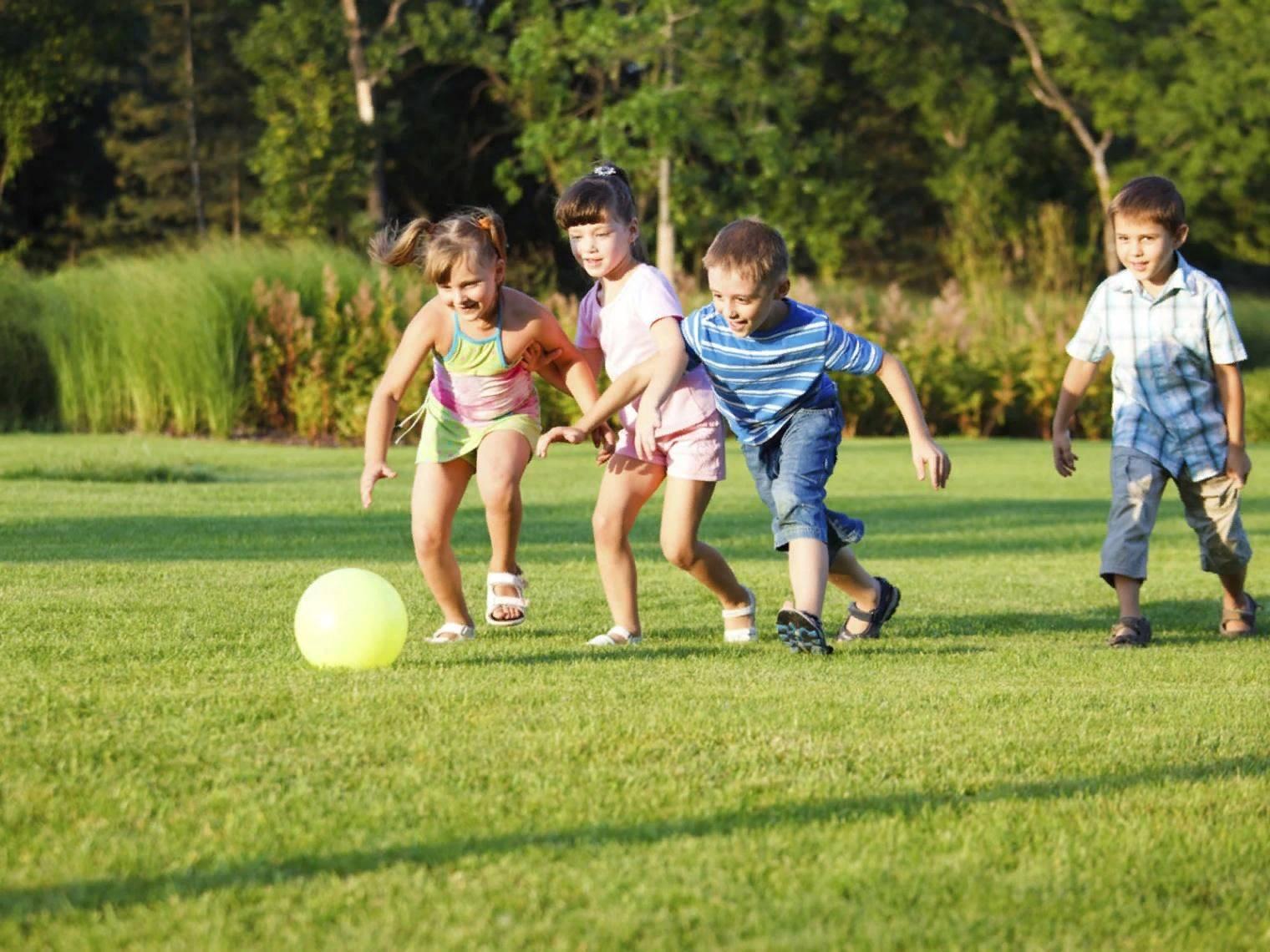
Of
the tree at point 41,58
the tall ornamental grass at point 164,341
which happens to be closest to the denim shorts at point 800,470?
the tall ornamental grass at point 164,341

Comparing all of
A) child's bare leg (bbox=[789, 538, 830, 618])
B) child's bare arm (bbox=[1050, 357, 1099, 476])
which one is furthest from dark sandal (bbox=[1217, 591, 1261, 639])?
child's bare leg (bbox=[789, 538, 830, 618])

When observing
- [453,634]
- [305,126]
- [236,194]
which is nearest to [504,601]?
[453,634]

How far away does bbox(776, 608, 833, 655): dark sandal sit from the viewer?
6.10 metres

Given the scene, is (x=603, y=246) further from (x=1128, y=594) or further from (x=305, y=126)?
(x=305, y=126)

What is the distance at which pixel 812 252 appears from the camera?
38312mm

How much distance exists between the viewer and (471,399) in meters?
6.47

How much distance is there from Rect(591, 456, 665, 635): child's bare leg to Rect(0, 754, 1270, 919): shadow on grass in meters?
2.53

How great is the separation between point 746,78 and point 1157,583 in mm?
28090

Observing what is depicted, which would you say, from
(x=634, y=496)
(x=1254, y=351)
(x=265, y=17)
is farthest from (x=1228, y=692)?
(x=265, y=17)

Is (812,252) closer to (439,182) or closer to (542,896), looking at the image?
(439,182)

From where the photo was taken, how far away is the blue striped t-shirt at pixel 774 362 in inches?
248

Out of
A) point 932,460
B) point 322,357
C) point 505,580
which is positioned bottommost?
point 505,580

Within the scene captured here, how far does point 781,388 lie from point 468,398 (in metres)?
1.11

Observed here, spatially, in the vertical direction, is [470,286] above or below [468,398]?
above
